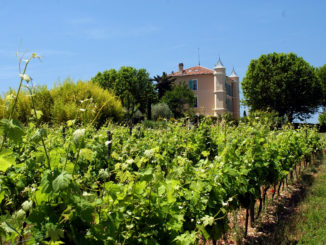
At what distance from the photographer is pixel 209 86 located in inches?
1636

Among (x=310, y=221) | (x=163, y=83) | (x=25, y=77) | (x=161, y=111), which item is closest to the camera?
(x=25, y=77)

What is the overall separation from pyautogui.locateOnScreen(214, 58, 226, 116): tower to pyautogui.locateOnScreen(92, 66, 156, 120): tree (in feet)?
28.5

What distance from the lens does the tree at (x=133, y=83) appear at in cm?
3705

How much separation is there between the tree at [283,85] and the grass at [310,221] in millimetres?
28942

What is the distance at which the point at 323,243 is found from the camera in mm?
3621

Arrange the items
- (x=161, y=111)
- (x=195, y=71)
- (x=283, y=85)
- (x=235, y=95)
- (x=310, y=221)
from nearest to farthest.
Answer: (x=310, y=221) < (x=283, y=85) < (x=161, y=111) < (x=195, y=71) < (x=235, y=95)

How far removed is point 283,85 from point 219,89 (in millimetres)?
9107

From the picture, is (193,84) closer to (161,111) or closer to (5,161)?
(161,111)

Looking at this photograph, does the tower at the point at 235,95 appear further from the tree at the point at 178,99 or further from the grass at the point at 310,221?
the grass at the point at 310,221

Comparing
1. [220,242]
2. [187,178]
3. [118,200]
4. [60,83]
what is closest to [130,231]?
[118,200]

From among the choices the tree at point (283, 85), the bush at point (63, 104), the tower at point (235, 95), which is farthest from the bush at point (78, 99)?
the tower at point (235, 95)

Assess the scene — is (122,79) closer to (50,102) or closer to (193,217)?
(50,102)

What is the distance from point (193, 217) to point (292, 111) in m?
36.3

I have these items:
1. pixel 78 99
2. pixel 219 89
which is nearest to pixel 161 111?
pixel 219 89
